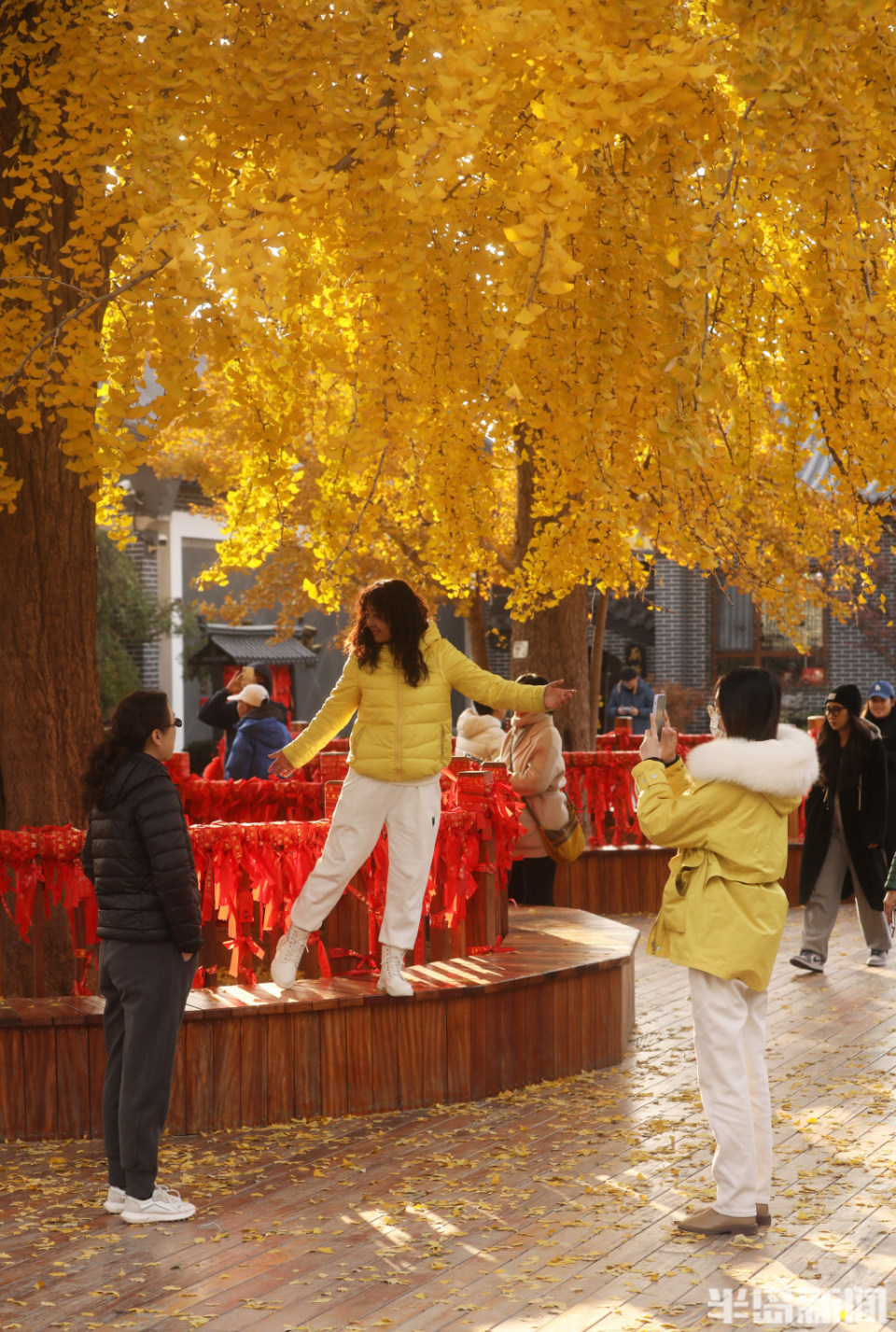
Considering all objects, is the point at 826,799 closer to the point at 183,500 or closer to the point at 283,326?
the point at 283,326

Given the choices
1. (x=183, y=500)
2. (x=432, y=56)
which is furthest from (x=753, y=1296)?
(x=183, y=500)

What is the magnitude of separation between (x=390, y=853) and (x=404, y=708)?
0.60 meters

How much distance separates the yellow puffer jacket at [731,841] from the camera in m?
4.63

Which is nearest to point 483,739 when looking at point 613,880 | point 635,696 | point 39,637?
point 613,880

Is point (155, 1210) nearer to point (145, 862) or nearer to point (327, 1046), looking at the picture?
point (145, 862)

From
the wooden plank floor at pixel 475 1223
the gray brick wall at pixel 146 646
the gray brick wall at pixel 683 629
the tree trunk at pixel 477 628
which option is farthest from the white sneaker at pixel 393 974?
the gray brick wall at pixel 683 629

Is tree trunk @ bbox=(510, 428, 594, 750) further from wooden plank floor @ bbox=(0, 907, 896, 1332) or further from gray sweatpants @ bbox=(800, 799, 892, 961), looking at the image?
wooden plank floor @ bbox=(0, 907, 896, 1332)

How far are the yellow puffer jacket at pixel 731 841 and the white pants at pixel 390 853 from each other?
5.49 ft

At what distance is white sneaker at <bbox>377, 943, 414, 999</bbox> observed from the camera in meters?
6.18

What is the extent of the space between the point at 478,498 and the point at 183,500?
1846 cm

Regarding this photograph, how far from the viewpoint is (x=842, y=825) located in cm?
927

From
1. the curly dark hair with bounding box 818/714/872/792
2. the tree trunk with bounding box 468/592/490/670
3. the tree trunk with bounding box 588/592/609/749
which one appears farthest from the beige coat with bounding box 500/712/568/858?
the tree trunk with bounding box 468/592/490/670

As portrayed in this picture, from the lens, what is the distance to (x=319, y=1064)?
20.0 ft

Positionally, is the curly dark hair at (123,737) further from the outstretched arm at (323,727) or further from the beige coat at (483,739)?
the beige coat at (483,739)
